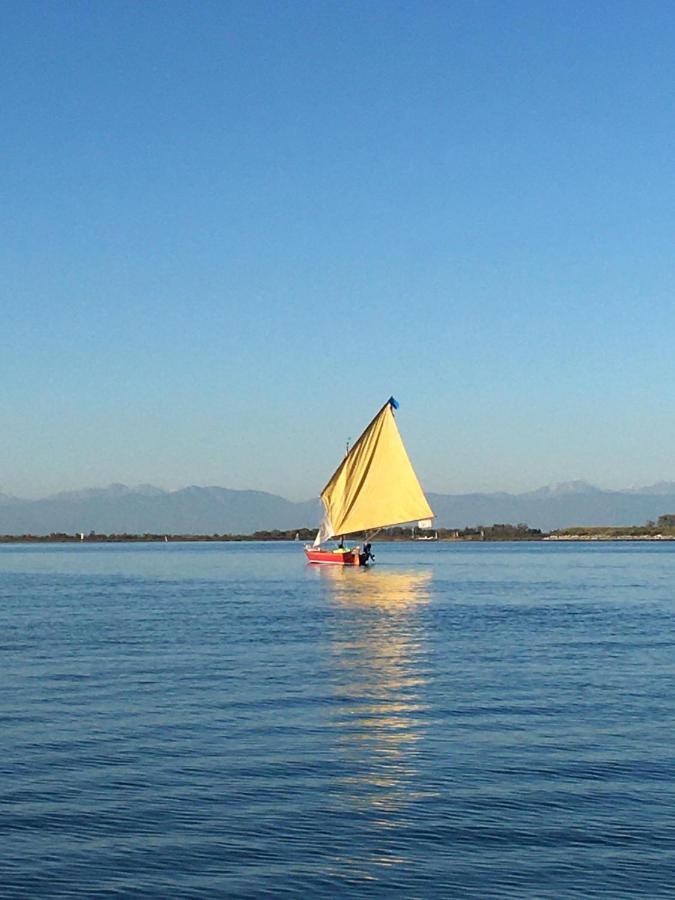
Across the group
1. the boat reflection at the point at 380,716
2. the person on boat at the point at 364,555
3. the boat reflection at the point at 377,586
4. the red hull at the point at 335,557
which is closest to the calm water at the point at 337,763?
the boat reflection at the point at 380,716

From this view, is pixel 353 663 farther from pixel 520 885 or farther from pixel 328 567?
pixel 328 567

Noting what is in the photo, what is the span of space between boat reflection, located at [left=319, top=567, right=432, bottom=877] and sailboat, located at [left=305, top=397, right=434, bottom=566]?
4530cm

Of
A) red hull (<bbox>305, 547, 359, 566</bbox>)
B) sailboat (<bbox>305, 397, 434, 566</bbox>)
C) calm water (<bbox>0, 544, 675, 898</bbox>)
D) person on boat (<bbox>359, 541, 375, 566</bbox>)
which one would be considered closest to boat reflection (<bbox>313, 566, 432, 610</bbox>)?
red hull (<bbox>305, 547, 359, 566</bbox>)

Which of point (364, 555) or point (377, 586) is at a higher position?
point (364, 555)

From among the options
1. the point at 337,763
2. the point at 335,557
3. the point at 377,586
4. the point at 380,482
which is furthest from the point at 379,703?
the point at 335,557

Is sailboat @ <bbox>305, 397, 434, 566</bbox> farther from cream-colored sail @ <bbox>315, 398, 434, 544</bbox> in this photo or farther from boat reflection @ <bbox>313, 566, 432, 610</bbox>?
boat reflection @ <bbox>313, 566, 432, 610</bbox>

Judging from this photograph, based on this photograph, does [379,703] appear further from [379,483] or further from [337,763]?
[379,483]

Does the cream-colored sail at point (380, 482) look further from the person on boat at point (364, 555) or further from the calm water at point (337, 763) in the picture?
the calm water at point (337, 763)

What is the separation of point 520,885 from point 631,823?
326 centimetres

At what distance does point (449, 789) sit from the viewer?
19.5m

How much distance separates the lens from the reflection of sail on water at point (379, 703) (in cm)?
1961

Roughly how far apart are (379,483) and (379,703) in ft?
255

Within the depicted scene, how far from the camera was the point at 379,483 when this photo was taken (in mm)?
106125

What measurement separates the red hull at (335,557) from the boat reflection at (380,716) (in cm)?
5857
